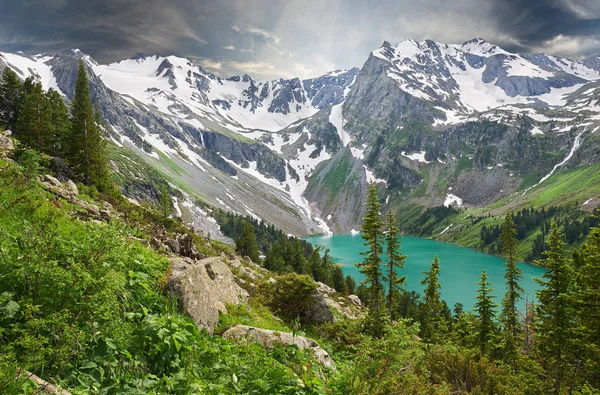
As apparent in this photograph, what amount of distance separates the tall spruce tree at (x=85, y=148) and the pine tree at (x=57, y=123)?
2.04 metres

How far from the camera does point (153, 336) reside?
19.7 feet

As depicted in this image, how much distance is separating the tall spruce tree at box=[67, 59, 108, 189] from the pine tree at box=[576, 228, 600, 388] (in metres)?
46.2

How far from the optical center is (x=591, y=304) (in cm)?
2033

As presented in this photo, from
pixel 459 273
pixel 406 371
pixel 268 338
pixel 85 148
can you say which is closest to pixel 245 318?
pixel 268 338

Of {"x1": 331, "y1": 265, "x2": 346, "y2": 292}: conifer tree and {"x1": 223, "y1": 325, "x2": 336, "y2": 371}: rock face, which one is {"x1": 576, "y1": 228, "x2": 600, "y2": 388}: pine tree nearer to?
{"x1": 223, "y1": 325, "x2": 336, "y2": 371}: rock face

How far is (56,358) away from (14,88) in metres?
68.2

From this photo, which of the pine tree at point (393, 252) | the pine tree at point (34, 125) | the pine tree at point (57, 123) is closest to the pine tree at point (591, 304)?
the pine tree at point (393, 252)

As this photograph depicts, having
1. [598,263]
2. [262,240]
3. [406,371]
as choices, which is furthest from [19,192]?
[262,240]

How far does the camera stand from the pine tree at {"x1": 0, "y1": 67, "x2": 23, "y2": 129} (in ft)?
173

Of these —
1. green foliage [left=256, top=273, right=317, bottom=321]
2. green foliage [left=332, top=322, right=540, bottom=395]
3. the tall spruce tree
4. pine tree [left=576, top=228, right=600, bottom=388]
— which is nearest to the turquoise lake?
pine tree [left=576, top=228, right=600, bottom=388]

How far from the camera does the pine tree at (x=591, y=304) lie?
64.3ft

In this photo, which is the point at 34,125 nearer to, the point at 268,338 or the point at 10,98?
the point at 10,98

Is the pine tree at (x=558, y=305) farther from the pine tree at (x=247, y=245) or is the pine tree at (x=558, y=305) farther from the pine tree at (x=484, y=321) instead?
the pine tree at (x=247, y=245)

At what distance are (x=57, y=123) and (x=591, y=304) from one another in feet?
235
